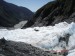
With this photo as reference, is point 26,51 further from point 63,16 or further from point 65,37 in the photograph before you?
point 63,16

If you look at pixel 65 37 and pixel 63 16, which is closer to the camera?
pixel 65 37

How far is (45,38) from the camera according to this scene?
34281 mm

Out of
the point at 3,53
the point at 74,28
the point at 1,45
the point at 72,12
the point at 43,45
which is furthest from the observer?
the point at 72,12

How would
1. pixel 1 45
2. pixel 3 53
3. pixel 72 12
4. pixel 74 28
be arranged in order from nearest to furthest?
pixel 3 53, pixel 1 45, pixel 74 28, pixel 72 12

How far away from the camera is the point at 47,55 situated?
992 inches

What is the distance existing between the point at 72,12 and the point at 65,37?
2027cm

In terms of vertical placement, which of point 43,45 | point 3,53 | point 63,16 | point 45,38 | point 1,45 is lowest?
point 3,53

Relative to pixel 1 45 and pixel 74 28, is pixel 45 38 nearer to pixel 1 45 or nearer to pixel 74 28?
pixel 74 28

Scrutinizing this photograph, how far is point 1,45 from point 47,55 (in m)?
Result: 5.58

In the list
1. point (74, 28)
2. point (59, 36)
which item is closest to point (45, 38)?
point (59, 36)

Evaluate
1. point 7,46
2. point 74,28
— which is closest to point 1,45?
point 7,46

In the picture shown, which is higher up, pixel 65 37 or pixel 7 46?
pixel 65 37

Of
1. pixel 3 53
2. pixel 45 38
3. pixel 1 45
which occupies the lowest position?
pixel 3 53

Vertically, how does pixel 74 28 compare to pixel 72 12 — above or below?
below
